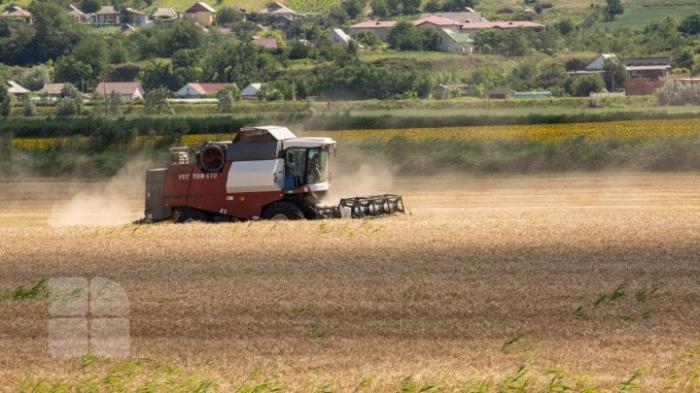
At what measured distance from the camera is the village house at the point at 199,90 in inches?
4532

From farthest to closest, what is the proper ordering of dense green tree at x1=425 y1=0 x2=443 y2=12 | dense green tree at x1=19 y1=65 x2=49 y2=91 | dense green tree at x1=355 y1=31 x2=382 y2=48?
dense green tree at x1=425 y1=0 x2=443 y2=12
dense green tree at x1=355 y1=31 x2=382 y2=48
dense green tree at x1=19 y1=65 x2=49 y2=91

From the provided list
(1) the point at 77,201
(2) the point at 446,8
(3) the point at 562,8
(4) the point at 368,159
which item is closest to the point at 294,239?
(1) the point at 77,201

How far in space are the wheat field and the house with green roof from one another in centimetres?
10205

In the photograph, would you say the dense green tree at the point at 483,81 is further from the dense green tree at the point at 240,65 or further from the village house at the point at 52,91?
the village house at the point at 52,91

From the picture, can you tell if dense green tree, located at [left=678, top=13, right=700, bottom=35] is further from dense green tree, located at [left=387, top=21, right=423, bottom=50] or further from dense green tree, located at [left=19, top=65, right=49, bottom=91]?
dense green tree, located at [left=19, top=65, right=49, bottom=91]

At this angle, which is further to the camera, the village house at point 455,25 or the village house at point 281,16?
the village house at point 281,16

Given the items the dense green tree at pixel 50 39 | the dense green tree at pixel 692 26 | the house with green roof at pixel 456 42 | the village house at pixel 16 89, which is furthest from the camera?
the dense green tree at pixel 50 39

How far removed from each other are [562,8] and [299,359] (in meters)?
154

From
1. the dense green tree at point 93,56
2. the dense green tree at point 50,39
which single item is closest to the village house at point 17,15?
the dense green tree at point 50,39

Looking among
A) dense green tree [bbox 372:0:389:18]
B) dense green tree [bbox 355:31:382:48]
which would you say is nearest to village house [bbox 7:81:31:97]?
dense green tree [bbox 355:31:382:48]

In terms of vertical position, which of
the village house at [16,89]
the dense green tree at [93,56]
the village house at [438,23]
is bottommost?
the village house at [16,89]

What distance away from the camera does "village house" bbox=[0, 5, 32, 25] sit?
547 feet

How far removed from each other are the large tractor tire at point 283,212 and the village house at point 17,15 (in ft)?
447

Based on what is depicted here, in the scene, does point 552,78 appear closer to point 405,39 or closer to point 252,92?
point 252,92
